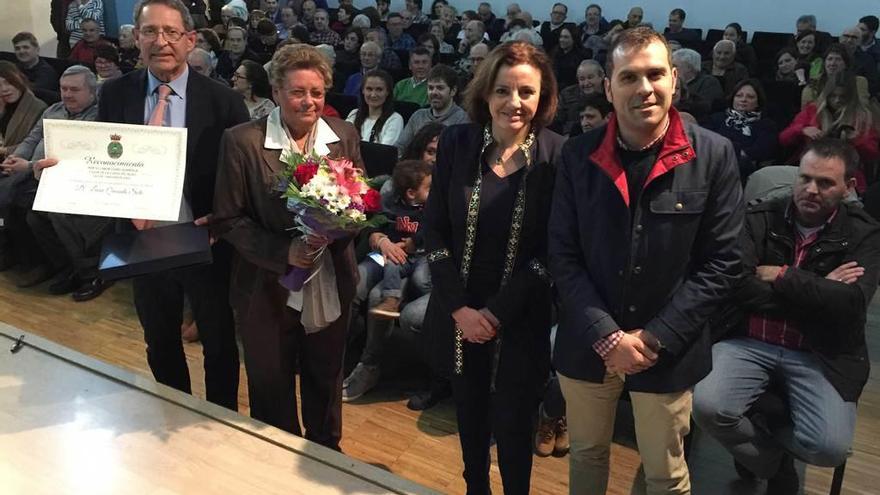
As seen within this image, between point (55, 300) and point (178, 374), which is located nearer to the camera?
point (178, 374)

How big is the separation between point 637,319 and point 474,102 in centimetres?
64

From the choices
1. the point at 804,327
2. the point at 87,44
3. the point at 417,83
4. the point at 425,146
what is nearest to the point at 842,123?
the point at 804,327

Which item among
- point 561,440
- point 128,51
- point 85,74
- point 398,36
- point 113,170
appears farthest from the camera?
point 398,36

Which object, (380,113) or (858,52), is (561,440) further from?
(858,52)

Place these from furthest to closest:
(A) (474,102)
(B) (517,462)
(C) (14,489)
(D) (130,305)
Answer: (D) (130,305) → (B) (517,462) → (A) (474,102) → (C) (14,489)

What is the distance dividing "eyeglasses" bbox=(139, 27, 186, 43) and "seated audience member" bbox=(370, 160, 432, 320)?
1.05m

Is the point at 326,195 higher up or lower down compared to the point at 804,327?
higher up

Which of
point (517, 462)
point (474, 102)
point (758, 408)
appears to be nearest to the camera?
point (474, 102)

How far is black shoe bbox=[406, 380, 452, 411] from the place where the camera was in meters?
2.74

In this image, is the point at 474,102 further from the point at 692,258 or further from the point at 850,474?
the point at 850,474

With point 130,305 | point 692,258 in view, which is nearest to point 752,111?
point 692,258

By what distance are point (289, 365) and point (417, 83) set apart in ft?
12.6

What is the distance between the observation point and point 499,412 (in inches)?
71.2

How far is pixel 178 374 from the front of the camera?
236cm
